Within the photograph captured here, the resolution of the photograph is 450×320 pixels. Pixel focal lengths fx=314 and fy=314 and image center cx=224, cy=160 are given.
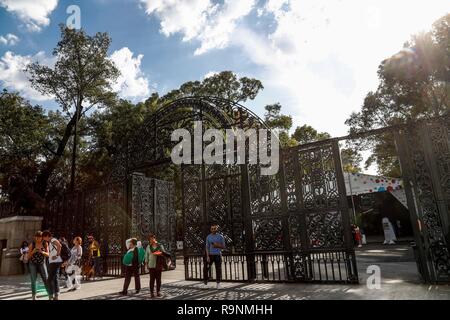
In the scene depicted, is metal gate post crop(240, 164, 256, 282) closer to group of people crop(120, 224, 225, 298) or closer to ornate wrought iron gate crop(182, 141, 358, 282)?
ornate wrought iron gate crop(182, 141, 358, 282)

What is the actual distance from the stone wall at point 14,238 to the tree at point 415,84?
19.8 metres

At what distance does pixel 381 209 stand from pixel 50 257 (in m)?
24.6

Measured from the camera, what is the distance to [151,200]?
40.4ft

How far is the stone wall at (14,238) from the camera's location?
1283 centimetres

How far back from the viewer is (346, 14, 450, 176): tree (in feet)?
57.7

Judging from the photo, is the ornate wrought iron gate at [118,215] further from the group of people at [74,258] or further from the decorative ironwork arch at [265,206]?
the group of people at [74,258]

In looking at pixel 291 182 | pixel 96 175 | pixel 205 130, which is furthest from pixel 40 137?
pixel 291 182

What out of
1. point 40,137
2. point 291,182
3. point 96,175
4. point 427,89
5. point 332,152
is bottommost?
point 291,182

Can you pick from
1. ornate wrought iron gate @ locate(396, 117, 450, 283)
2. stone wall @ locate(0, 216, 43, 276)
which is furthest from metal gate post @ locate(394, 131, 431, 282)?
stone wall @ locate(0, 216, 43, 276)

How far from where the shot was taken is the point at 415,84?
760 inches

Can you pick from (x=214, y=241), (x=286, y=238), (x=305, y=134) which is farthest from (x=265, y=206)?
(x=305, y=134)

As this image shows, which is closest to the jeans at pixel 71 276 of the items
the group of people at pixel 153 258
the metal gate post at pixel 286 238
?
the group of people at pixel 153 258
